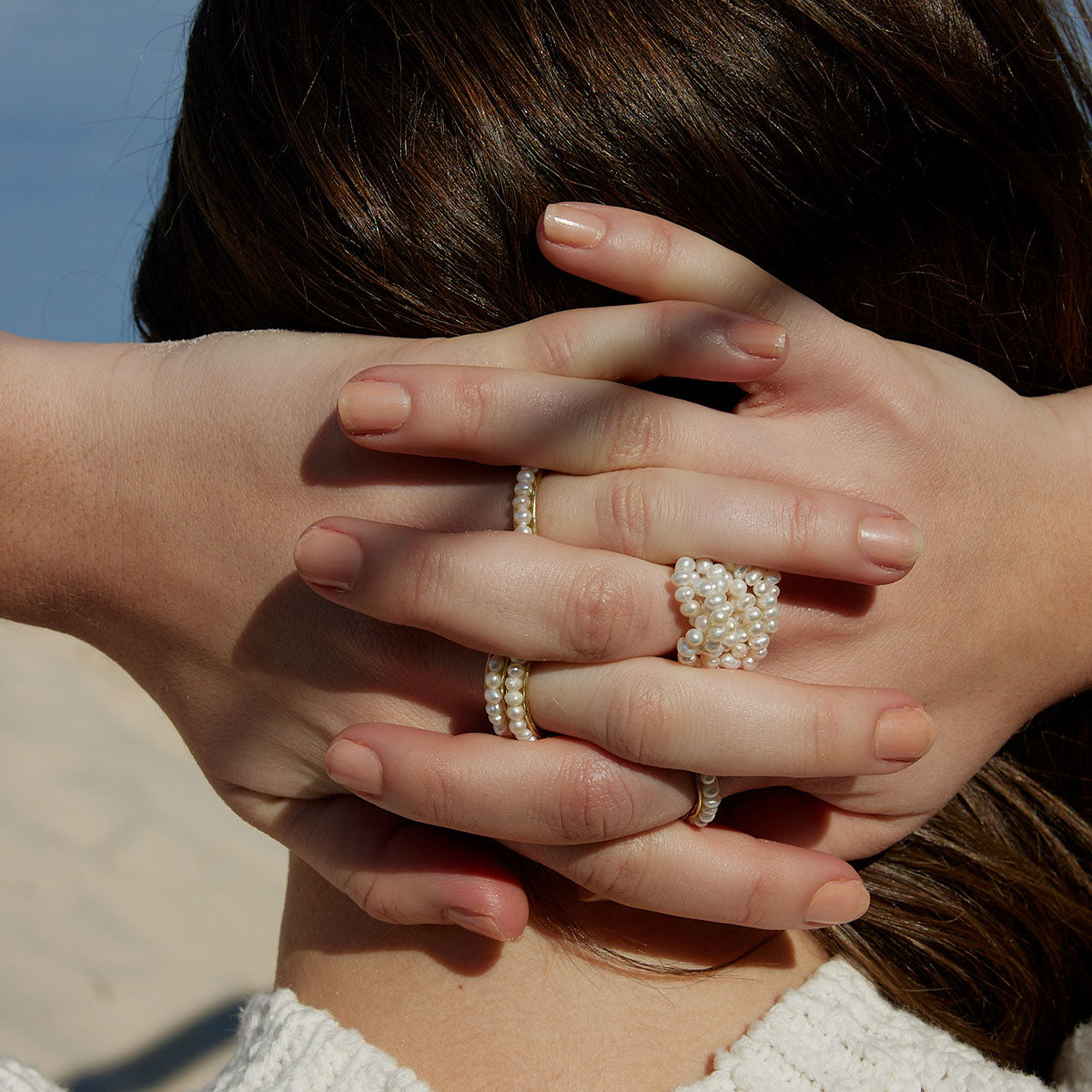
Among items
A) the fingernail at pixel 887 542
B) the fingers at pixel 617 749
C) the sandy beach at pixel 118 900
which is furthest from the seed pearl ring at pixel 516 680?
the sandy beach at pixel 118 900

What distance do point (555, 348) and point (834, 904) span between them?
71 centimetres

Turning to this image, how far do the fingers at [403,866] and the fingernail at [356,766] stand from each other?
5.8 inches

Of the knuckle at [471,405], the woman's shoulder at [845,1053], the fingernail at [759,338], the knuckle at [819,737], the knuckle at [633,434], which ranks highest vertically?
the fingernail at [759,338]

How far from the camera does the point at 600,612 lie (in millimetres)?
1039

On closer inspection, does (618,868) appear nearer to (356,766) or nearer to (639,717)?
(639,717)

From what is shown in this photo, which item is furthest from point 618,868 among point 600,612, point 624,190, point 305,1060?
point 624,190

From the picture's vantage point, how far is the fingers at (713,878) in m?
1.14

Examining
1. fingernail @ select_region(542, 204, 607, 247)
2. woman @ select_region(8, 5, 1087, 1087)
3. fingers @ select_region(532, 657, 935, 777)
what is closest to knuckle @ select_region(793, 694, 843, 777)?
fingers @ select_region(532, 657, 935, 777)

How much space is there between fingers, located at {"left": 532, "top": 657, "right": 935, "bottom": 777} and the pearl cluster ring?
2 cm

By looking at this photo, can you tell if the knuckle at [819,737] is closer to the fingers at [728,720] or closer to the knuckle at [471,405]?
the fingers at [728,720]

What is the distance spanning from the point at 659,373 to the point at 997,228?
573 millimetres

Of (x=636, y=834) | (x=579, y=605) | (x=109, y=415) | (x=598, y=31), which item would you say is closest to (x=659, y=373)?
(x=579, y=605)

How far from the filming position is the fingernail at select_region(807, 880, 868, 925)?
1.16 metres

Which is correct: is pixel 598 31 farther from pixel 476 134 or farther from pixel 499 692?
pixel 499 692
